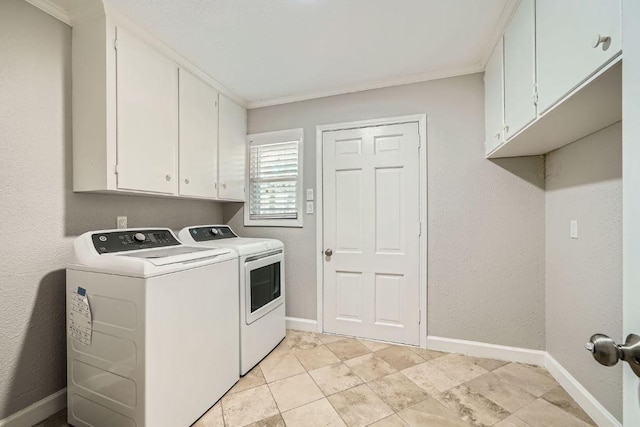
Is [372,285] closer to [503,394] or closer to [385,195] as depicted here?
[385,195]

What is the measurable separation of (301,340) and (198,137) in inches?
81.9

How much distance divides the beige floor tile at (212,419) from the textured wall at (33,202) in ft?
3.12

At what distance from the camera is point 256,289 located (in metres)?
2.19

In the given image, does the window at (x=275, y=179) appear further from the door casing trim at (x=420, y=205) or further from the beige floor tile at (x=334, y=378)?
the beige floor tile at (x=334, y=378)

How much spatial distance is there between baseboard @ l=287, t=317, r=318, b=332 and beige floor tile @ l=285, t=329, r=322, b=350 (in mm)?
42

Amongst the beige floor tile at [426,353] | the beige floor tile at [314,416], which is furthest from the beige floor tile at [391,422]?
the beige floor tile at [426,353]

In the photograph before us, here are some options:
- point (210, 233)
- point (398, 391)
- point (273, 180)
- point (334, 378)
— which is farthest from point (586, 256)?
point (210, 233)

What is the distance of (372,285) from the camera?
256cm

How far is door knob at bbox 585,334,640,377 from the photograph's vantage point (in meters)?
0.48

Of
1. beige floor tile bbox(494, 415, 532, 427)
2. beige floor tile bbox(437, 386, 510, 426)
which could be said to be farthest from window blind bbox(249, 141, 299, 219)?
beige floor tile bbox(494, 415, 532, 427)

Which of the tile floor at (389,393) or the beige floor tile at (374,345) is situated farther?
the beige floor tile at (374,345)

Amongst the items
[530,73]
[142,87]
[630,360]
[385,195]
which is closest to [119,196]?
[142,87]

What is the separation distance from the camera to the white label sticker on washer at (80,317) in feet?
4.92

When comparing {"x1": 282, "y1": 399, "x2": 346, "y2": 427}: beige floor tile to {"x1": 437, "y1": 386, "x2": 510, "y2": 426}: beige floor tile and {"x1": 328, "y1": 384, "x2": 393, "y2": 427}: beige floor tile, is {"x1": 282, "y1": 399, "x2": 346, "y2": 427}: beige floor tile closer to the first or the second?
{"x1": 328, "y1": 384, "x2": 393, "y2": 427}: beige floor tile
